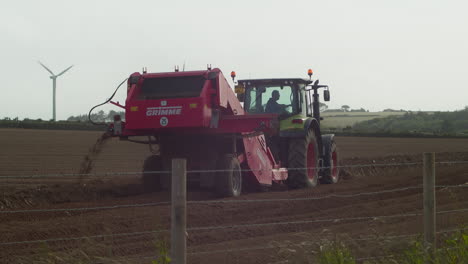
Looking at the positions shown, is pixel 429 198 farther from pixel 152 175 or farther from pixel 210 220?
pixel 152 175

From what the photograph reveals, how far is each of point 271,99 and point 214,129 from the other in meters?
3.25

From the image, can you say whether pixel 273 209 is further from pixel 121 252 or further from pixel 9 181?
pixel 9 181

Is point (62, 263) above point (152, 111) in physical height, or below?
below

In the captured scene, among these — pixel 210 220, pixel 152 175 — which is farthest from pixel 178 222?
pixel 152 175

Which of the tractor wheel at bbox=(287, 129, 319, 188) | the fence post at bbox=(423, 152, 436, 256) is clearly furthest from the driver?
the fence post at bbox=(423, 152, 436, 256)

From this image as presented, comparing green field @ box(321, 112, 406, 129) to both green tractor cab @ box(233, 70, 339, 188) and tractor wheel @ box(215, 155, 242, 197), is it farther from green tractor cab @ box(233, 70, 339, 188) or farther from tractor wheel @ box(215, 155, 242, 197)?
tractor wheel @ box(215, 155, 242, 197)

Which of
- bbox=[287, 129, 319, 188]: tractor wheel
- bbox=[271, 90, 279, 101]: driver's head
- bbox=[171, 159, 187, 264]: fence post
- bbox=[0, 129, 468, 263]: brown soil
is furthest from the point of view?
bbox=[271, 90, 279, 101]: driver's head

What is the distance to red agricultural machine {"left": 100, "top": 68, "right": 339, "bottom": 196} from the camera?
11227 mm

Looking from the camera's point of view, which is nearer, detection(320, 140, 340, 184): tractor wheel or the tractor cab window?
the tractor cab window

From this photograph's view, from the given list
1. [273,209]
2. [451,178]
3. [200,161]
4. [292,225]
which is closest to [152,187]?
Answer: [200,161]

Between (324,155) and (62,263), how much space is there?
38.2 ft

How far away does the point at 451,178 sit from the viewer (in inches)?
593

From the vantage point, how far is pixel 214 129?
11664 millimetres

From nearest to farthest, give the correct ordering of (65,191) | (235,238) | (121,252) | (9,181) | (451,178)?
(121,252), (235,238), (65,191), (9,181), (451,178)
